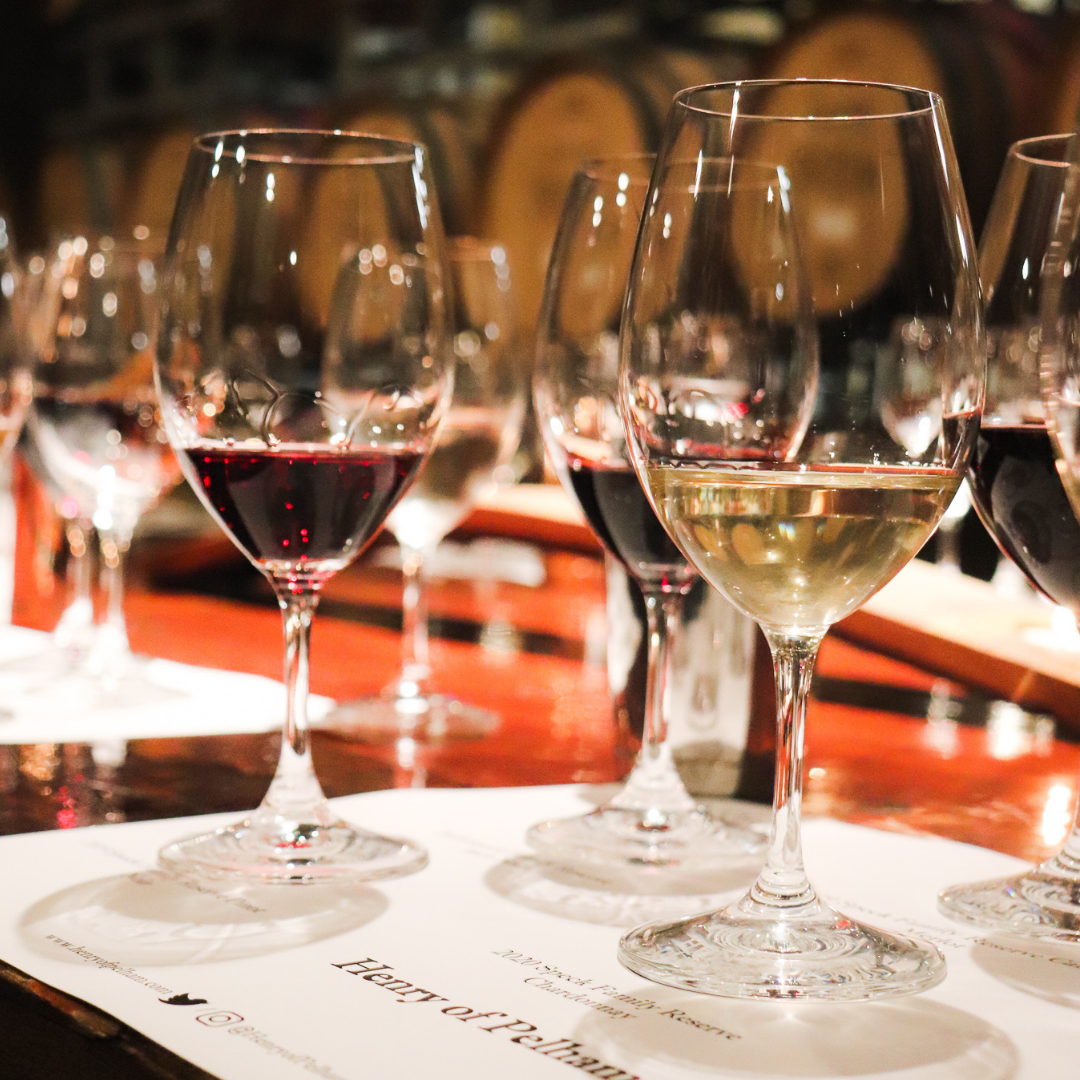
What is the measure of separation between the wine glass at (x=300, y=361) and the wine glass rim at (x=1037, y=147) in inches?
10.0

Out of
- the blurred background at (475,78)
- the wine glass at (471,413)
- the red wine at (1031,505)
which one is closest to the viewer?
the red wine at (1031,505)

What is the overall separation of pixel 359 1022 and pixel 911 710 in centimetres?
61

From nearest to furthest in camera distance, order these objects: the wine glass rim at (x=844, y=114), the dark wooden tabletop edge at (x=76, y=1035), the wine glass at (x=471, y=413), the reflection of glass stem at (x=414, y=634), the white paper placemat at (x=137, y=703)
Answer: the dark wooden tabletop edge at (x=76, y=1035)
the wine glass rim at (x=844, y=114)
the white paper placemat at (x=137, y=703)
the reflection of glass stem at (x=414, y=634)
the wine glass at (x=471, y=413)

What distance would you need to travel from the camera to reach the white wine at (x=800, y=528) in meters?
0.49

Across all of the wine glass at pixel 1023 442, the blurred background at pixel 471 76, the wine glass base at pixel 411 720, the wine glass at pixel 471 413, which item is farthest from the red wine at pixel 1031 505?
the blurred background at pixel 471 76

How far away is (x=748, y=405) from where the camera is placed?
52 cm

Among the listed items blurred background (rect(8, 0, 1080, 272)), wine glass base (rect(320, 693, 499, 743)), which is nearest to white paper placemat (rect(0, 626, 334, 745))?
wine glass base (rect(320, 693, 499, 743))

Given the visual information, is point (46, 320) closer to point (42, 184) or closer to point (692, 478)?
point (692, 478)

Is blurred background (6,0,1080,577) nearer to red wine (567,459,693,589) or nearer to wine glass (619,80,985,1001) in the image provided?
wine glass (619,80,985,1001)

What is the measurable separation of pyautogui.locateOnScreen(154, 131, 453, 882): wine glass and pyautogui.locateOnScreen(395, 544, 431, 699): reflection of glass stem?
275mm

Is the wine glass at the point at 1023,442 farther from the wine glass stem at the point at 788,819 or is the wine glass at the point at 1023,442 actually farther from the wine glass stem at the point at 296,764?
the wine glass stem at the point at 296,764

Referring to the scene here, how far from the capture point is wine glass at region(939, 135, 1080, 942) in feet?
1.86

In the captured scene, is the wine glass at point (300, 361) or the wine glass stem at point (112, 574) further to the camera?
the wine glass stem at point (112, 574)

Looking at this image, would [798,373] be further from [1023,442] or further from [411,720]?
[411,720]
